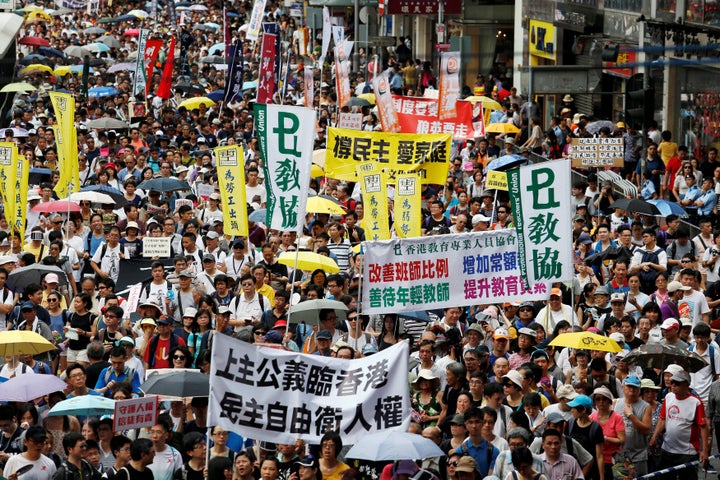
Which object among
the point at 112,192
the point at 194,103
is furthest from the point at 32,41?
the point at 112,192

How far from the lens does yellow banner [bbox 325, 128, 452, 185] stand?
62.1 ft

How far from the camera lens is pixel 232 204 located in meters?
17.0

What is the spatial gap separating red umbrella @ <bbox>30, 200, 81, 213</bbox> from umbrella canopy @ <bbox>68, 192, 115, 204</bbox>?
0.98 feet

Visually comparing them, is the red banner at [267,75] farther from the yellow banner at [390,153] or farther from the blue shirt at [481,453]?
the blue shirt at [481,453]

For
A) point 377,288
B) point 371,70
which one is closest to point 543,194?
point 377,288

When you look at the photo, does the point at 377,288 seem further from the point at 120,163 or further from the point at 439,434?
the point at 120,163

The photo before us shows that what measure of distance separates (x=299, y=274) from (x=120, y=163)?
25.6ft

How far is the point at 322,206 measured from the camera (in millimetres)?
18734

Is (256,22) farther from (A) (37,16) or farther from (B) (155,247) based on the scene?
(B) (155,247)

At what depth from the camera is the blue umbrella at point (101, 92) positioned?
35.4 m

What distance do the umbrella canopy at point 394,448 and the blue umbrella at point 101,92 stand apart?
2612 centimetres

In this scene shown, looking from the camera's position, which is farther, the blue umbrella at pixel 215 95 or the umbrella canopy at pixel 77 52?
the umbrella canopy at pixel 77 52

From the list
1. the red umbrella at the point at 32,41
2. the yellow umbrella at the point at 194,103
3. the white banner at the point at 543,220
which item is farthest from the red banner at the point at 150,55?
the white banner at the point at 543,220

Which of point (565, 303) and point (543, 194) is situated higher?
point (543, 194)
